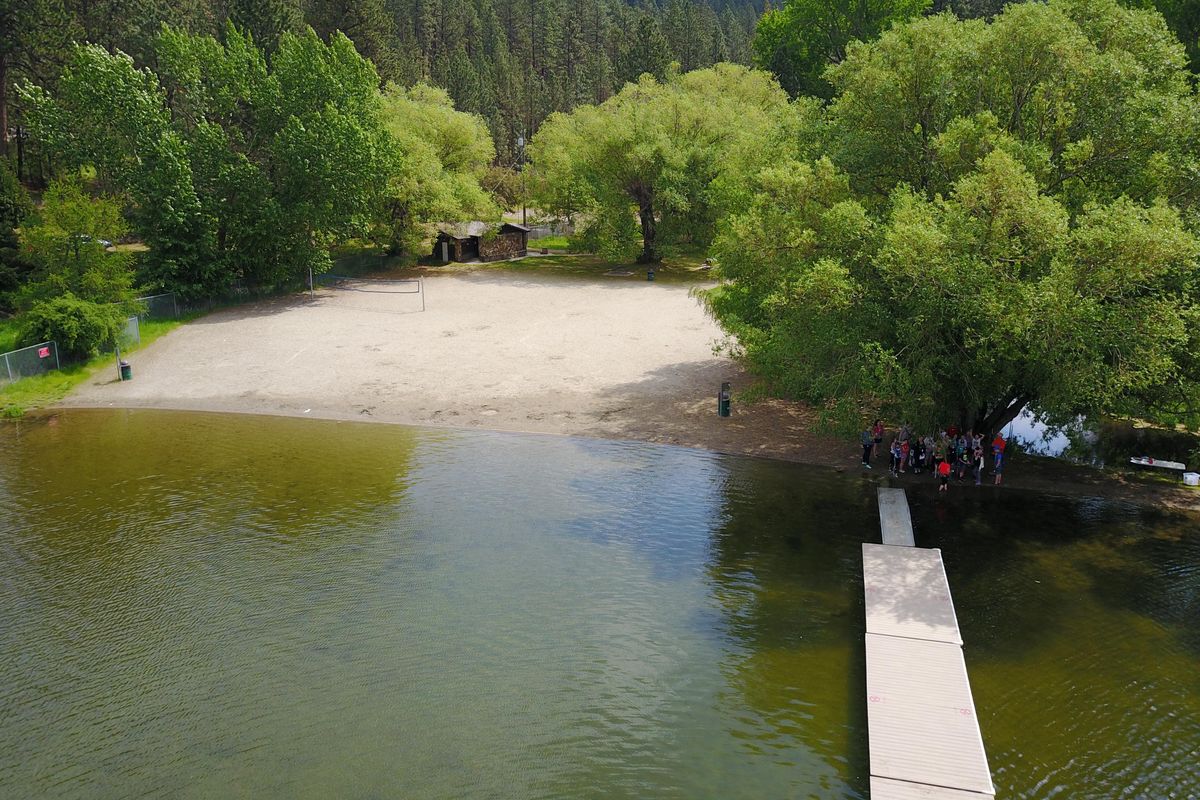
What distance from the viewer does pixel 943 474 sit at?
22.8 m

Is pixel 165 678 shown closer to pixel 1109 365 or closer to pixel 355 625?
pixel 355 625

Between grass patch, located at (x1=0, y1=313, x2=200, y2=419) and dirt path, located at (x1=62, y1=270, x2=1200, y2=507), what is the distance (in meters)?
0.69

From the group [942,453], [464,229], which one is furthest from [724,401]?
[464,229]

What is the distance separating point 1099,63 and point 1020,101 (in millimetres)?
2023

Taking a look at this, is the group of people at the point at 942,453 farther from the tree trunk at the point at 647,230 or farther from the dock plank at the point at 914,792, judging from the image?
the tree trunk at the point at 647,230

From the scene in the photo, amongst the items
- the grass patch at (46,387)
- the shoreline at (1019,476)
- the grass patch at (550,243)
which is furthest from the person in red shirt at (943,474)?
the grass patch at (550,243)

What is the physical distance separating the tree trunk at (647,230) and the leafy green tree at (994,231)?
3109 centimetres

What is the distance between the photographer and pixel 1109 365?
20031 millimetres

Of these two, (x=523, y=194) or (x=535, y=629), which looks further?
(x=523, y=194)

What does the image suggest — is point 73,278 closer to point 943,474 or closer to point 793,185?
point 793,185

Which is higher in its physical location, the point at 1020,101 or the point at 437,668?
the point at 1020,101

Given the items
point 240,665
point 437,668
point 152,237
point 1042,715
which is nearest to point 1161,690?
point 1042,715

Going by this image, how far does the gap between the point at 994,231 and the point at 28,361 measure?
3395 centimetres

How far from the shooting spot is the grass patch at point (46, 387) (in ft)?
101
